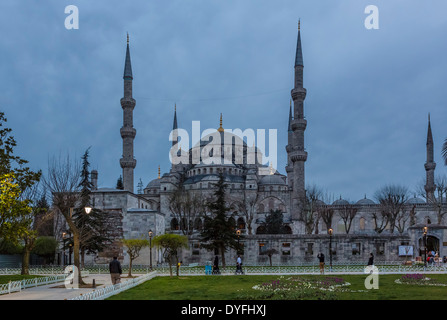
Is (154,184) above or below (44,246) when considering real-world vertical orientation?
above

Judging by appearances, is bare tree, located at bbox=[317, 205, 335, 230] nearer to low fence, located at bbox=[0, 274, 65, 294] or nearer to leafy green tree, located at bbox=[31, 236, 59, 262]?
leafy green tree, located at bbox=[31, 236, 59, 262]

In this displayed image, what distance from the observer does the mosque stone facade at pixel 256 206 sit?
34375 mm

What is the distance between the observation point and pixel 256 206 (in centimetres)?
6066

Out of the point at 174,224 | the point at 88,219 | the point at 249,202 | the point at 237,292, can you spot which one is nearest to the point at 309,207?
the point at 249,202

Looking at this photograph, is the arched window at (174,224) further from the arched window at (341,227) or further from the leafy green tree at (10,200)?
the leafy green tree at (10,200)

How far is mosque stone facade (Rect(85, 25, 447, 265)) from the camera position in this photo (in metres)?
34.4

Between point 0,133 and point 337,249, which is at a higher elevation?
point 0,133

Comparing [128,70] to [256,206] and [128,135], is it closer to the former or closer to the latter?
[128,135]

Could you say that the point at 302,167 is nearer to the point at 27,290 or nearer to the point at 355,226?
the point at 355,226

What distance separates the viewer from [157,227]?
119 ft

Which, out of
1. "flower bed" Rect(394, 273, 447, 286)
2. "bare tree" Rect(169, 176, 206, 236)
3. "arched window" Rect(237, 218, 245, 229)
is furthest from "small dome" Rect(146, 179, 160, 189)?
"flower bed" Rect(394, 273, 447, 286)

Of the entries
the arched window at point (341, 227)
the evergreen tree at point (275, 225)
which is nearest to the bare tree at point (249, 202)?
the evergreen tree at point (275, 225)
